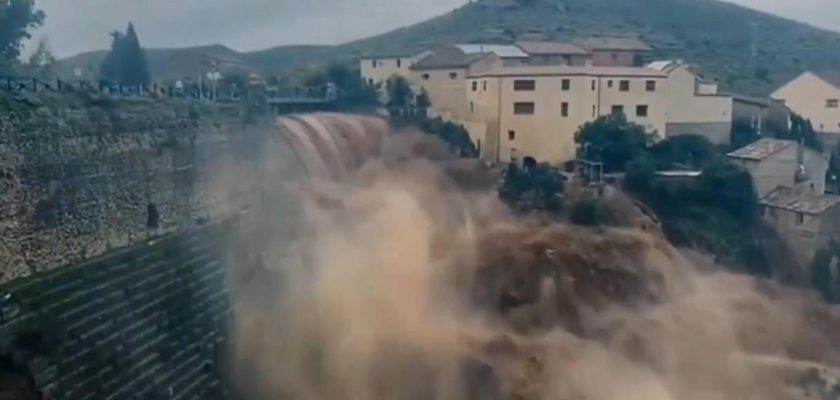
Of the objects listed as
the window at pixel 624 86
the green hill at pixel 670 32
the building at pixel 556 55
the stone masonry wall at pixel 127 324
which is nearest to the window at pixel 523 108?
the window at pixel 624 86

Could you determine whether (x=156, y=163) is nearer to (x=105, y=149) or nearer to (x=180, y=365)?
(x=105, y=149)

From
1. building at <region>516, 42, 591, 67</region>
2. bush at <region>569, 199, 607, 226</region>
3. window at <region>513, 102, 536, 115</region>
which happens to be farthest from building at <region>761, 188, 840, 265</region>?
building at <region>516, 42, 591, 67</region>

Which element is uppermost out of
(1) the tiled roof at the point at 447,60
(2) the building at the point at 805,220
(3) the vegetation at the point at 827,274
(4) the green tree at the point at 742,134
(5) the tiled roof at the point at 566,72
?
(1) the tiled roof at the point at 447,60

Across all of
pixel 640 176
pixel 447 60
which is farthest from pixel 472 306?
pixel 447 60

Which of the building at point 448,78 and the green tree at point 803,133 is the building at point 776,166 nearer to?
the green tree at point 803,133

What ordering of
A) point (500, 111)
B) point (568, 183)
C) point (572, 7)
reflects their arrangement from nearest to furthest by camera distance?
point (568, 183), point (500, 111), point (572, 7)

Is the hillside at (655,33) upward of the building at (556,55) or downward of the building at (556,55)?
upward

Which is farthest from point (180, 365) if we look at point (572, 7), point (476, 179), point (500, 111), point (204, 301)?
point (572, 7)
